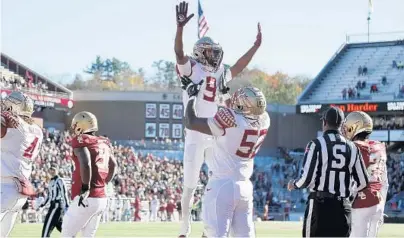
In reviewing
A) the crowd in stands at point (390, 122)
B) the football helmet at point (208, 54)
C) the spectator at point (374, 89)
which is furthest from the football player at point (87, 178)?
→ the spectator at point (374, 89)

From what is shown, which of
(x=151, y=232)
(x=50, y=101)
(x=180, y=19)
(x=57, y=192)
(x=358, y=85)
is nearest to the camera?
(x=180, y=19)

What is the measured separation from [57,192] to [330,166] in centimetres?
954

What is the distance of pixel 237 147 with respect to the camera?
9797mm

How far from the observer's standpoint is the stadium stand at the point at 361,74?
53.3m

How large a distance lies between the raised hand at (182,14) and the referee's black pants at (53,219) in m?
7.06

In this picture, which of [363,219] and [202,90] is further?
[363,219]

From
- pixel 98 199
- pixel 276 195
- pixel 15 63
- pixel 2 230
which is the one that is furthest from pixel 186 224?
pixel 15 63

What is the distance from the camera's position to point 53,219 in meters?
17.5

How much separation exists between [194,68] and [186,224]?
78.6 inches

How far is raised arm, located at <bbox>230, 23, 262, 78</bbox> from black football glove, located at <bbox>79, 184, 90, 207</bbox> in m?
2.61

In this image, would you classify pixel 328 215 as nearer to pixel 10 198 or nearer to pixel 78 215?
pixel 78 215

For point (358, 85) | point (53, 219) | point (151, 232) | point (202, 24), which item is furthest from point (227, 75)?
point (358, 85)

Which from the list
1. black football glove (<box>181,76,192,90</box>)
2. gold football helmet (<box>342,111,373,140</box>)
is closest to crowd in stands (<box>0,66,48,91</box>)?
black football glove (<box>181,76,192,90</box>)

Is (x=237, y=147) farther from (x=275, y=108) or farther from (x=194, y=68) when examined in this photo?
(x=275, y=108)
